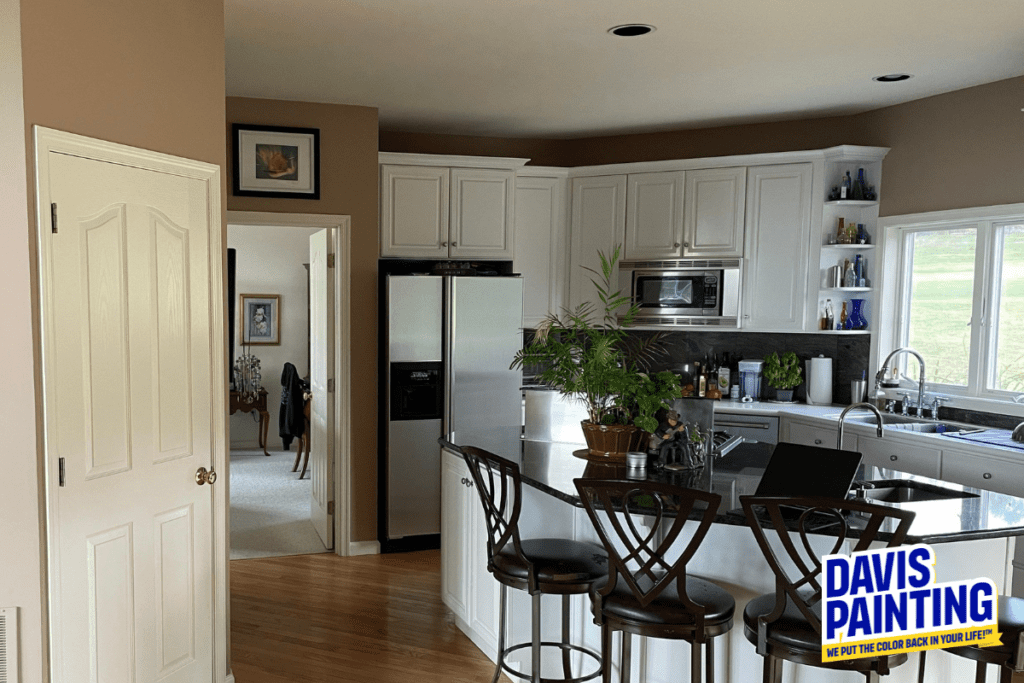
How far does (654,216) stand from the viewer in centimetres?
564

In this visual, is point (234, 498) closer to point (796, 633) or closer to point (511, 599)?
point (511, 599)

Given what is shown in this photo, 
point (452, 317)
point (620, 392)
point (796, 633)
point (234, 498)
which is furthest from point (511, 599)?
point (234, 498)

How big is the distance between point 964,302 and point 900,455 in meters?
A: 1.06

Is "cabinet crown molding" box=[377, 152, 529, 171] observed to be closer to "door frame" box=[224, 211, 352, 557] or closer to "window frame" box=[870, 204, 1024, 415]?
"door frame" box=[224, 211, 352, 557]

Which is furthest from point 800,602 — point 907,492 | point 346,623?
point 346,623


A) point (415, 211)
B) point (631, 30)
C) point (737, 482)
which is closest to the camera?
point (737, 482)

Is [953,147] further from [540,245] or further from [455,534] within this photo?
[455,534]

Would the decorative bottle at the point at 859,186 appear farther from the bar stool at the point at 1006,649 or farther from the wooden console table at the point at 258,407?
the wooden console table at the point at 258,407

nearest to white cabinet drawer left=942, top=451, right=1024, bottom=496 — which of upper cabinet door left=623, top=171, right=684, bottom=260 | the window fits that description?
the window

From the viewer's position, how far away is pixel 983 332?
4637 mm

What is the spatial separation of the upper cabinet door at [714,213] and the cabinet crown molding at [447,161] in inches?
46.3

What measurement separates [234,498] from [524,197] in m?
3.29

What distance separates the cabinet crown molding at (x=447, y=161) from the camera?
5.21 m

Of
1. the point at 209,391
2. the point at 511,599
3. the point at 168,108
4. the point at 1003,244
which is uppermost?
the point at 168,108
